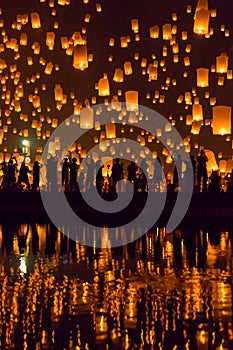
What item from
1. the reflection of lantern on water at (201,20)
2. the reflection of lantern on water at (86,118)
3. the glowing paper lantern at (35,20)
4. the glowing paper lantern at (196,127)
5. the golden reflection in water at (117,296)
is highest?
the glowing paper lantern at (35,20)

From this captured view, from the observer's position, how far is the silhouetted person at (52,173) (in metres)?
16.9

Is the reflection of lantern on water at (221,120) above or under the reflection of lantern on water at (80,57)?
under

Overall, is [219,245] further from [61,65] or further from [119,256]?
[61,65]

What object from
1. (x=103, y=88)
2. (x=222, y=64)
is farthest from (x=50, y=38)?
(x=222, y=64)

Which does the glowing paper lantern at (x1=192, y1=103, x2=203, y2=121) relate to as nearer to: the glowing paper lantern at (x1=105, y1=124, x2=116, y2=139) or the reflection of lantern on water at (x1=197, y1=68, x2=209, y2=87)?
the reflection of lantern on water at (x1=197, y1=68, x2=209, y2=87)

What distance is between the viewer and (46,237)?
34.0ft

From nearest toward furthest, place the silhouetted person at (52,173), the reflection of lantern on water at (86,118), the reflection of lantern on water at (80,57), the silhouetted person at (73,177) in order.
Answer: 1. the reflection of lantern on water at (80,57)
2. the silhouetted person at (73,177)
3. the silhouetted person at (52,173)
4. the reflection of lantern on water at (86,118)

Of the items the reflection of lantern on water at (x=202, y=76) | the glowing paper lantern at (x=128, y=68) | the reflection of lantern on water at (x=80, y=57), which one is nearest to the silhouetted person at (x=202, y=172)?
the reflection of lantern on water at (x=202, y=76)

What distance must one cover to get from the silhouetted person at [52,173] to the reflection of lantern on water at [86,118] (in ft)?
5.94

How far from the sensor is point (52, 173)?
17.0 metres

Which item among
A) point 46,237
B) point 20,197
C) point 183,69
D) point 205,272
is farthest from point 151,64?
point 205,272

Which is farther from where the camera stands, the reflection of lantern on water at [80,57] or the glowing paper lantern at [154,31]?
the glowing paper lantern at [154,31]

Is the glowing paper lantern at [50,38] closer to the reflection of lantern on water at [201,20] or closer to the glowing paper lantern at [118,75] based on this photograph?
the glowing paper lantern at [118,75]

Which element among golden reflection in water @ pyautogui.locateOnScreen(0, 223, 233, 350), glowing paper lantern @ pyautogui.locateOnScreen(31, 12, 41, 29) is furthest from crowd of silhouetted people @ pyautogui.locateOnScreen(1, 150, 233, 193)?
golden reflection in water @ pyautogui.locateOnScreen(0, 223, 233, 350)
